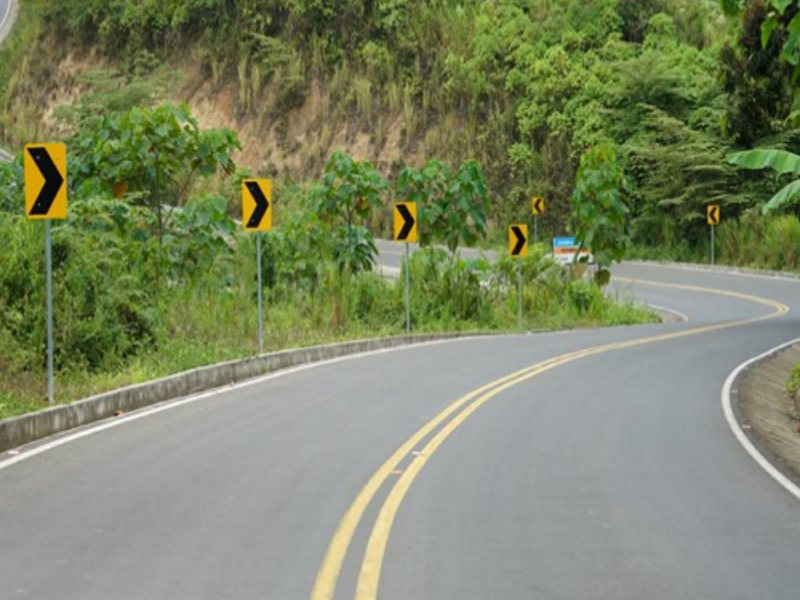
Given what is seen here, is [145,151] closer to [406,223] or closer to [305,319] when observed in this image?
[305,319]

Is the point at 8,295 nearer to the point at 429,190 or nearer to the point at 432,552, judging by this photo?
the point at 432,552

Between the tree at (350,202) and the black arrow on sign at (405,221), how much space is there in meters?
2.36

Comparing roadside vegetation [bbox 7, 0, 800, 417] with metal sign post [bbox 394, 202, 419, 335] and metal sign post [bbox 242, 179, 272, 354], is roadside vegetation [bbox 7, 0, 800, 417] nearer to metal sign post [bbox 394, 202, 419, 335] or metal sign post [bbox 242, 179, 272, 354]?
metal sign post [bbox 394, 202, 419, 335]

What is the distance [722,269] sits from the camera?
5219 centimetres

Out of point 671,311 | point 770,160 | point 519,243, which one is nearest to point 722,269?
point 671,311

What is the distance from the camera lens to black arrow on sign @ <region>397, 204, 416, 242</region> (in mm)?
28297

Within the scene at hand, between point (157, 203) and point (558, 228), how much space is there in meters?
34.9

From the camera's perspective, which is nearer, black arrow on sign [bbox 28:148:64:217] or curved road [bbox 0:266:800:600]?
curved road [bbox 0:266:800:600]

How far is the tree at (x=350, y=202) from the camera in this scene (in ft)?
101

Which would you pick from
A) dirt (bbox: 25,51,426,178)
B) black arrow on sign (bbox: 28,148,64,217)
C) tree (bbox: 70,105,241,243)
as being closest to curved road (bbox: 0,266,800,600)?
black arrow on sign (bbox: 28,148,64,217)

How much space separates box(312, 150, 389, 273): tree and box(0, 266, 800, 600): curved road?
42.2ft

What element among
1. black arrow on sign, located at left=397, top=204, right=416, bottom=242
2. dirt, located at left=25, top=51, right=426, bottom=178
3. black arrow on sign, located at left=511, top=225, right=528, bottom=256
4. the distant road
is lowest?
black arrow on sign, located at left=511, top=225, right=528, bottom=256

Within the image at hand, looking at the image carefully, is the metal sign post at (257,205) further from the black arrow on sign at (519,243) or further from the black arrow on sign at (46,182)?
the black arrow on sign at (519,243)

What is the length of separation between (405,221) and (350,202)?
3.24 meters
